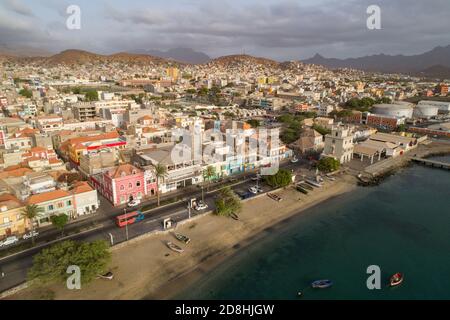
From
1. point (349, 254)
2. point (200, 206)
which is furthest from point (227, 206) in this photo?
point (349, 254)

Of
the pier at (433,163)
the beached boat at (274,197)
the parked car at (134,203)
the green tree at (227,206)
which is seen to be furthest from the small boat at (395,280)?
the pier at (433,163)

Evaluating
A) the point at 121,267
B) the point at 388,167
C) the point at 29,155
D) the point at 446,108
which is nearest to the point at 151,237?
the point at 121,267

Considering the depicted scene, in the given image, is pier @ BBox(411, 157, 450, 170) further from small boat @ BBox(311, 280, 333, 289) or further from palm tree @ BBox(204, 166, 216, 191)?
small boat @ BBox(311, 280, 333, 289)

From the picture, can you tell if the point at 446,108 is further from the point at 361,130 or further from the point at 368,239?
the point at 368,239

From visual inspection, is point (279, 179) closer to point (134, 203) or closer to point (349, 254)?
point (349, 254)

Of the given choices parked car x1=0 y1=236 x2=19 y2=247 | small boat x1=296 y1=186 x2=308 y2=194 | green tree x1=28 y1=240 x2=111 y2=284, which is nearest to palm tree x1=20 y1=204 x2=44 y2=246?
parked car x1=0 y1=236 x2=19 y2=247

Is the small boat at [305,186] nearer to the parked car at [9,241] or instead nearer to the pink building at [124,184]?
the pink building at [124,184]
